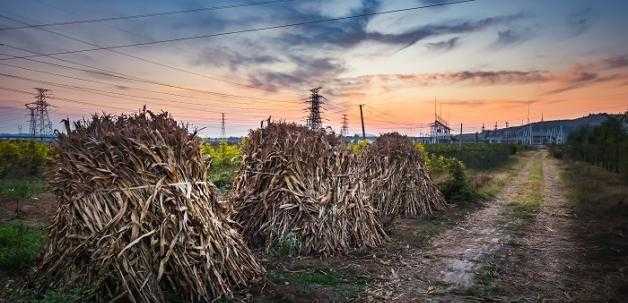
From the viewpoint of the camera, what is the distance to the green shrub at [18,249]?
22.2ft

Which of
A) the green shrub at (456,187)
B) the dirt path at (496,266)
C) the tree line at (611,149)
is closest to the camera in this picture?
the dirt path at (496,266)

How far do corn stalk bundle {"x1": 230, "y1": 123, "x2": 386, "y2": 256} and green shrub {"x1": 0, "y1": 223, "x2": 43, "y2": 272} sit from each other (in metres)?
3.80

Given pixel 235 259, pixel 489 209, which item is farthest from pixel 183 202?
pixel 489 209

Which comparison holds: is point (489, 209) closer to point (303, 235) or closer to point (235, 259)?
point (303, 235)

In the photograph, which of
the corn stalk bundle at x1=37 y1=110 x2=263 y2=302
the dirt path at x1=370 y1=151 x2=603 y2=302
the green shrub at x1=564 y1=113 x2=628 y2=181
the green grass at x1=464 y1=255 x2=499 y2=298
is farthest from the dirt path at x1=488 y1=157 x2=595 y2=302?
the green shrub at x1=564 y1=113 x2=628 y2=181

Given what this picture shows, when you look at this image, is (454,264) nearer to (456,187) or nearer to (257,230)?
(257,230)

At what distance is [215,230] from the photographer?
6.52m

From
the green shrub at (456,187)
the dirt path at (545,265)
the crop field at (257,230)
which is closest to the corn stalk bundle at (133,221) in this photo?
the crop field at (257,230)

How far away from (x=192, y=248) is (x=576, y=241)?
31.9 ft

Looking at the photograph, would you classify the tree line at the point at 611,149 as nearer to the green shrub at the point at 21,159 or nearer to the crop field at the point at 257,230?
the crop field at the point at 257,230

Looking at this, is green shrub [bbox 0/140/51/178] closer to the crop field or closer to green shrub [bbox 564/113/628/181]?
the crop field

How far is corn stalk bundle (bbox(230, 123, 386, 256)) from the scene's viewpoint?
359 inches

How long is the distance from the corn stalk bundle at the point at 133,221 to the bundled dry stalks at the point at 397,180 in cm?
792

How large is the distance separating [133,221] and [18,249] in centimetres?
292
